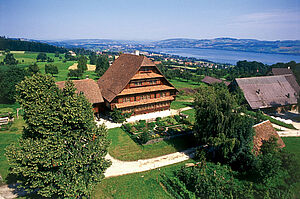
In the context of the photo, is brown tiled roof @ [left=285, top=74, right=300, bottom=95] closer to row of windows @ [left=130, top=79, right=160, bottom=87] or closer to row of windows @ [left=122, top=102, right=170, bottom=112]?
row of windows @ [left=122, top=102, right=170, bottom=112]

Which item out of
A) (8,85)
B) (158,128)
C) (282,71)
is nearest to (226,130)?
(158,128)

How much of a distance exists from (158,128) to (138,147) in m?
6.14

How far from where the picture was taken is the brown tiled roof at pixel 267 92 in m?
43.5

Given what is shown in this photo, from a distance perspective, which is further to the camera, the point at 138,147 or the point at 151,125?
the point at 151,125

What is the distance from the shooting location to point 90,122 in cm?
1619

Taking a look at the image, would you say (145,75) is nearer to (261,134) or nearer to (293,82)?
(261,134)

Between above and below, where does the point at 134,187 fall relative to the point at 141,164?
below

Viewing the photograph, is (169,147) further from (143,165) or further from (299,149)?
(299,149)

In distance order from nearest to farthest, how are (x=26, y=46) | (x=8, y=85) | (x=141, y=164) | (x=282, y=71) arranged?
(x=141, y=164), (x=8, y=85), (x=282, y=71), (x=26, y=46)

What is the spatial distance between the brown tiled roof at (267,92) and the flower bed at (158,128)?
64.7 ft

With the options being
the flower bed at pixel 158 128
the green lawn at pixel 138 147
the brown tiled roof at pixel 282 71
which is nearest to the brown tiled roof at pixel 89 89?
the flower bed at pixel 158 128

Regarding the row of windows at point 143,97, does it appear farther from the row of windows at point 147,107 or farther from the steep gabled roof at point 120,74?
the steep gabled roof at point 120,74

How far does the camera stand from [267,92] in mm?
45625

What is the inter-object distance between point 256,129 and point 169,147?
12.2 metres
